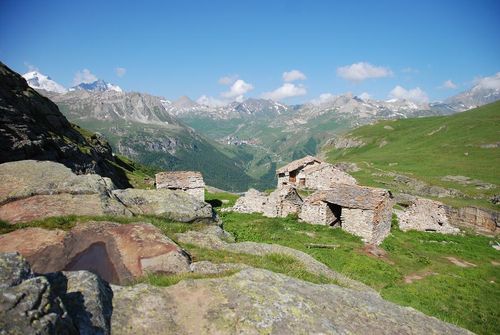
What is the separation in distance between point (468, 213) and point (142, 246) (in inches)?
2683

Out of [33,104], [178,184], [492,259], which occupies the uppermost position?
[33,104]

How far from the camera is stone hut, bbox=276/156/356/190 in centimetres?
7775

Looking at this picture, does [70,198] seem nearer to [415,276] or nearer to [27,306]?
[27,306]

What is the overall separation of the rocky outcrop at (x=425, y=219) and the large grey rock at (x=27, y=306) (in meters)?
51.0

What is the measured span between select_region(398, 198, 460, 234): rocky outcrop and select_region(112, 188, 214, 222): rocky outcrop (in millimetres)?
38943

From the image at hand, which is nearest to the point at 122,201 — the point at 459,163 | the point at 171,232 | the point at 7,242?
the point at 171,232

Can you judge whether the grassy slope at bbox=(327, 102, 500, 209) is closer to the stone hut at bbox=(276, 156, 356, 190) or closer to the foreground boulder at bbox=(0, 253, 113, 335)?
the stone hut at bbox=(276, 156, 356, 190)

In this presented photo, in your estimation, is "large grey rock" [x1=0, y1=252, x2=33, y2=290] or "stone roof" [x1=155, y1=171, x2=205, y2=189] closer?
"large grey rock" [x1=0, y1=252, x2=33, y2=290]

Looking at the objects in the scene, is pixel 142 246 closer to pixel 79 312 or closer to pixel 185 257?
pixel 185 257

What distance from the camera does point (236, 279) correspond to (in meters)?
11.2

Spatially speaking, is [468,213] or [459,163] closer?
[468,213]

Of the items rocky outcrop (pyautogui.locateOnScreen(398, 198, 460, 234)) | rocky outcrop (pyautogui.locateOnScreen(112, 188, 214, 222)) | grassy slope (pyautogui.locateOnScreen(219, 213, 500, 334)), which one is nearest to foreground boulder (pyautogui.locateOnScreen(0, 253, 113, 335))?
rocky outcrop (pyautogui.locateOnScreen(112, 188, 214, 222))

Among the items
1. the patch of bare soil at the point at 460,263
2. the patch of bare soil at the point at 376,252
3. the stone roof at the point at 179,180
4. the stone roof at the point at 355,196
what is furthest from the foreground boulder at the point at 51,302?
the stone roof at the point at 179,180

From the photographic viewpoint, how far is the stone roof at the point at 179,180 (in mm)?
60250
